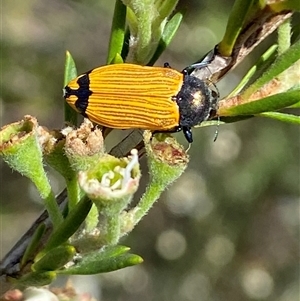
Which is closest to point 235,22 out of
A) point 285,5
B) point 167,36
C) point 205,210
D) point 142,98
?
point 285,5

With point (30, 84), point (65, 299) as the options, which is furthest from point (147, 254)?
point (65, 299)

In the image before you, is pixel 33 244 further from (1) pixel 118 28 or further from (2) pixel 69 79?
(1) pixel 118 28

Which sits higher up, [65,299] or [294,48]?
[294,48]

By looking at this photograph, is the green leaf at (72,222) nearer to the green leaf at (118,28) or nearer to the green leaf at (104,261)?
the green leaf at (104,261)

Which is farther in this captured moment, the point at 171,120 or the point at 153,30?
the point at 171,120

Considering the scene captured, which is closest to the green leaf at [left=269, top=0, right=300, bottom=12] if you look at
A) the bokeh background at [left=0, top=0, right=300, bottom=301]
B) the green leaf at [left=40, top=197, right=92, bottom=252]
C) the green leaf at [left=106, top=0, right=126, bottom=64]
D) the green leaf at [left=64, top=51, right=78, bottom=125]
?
the green leaf at [left=106, top=0, right=126, bottom=64]

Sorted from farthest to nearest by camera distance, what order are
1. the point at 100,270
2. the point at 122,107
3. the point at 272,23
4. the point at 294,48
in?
the point at 122,107 → the point at 272,23 → the point at 294,48 → the point at 100,270

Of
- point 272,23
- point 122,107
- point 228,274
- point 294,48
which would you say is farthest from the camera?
point 228,274

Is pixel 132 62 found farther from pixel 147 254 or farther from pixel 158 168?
pixel 147 254
